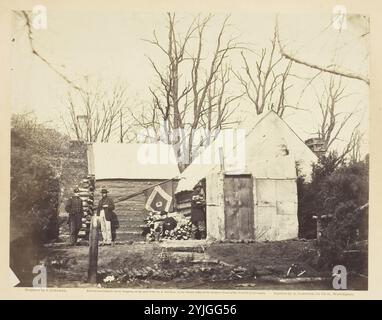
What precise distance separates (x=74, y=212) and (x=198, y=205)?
81 centimetres

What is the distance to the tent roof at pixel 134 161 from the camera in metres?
3.27

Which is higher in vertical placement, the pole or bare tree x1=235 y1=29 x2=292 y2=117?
bare tree x1=235 y1=29 x2=292 y2=117

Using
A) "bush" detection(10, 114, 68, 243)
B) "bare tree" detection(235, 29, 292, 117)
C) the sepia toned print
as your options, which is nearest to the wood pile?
the sepia toned print

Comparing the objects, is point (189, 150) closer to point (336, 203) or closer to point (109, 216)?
point (109, 216)

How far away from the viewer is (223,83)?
3.29 metres

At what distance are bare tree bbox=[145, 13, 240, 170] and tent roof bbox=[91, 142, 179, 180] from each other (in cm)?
12

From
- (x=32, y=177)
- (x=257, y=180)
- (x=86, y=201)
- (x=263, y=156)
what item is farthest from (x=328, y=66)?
(x=32, y=177)

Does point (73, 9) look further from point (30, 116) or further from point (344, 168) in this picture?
point (344, 168)

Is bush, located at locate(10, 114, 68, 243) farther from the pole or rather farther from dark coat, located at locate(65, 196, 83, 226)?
the pole

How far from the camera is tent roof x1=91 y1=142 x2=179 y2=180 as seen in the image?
3.27 metres

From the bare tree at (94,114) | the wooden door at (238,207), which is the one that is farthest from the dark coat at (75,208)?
the wooden door at (238,207)

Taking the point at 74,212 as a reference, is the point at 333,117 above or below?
above

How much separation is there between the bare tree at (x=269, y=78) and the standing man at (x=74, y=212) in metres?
1.31

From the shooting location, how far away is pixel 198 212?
3.28m
